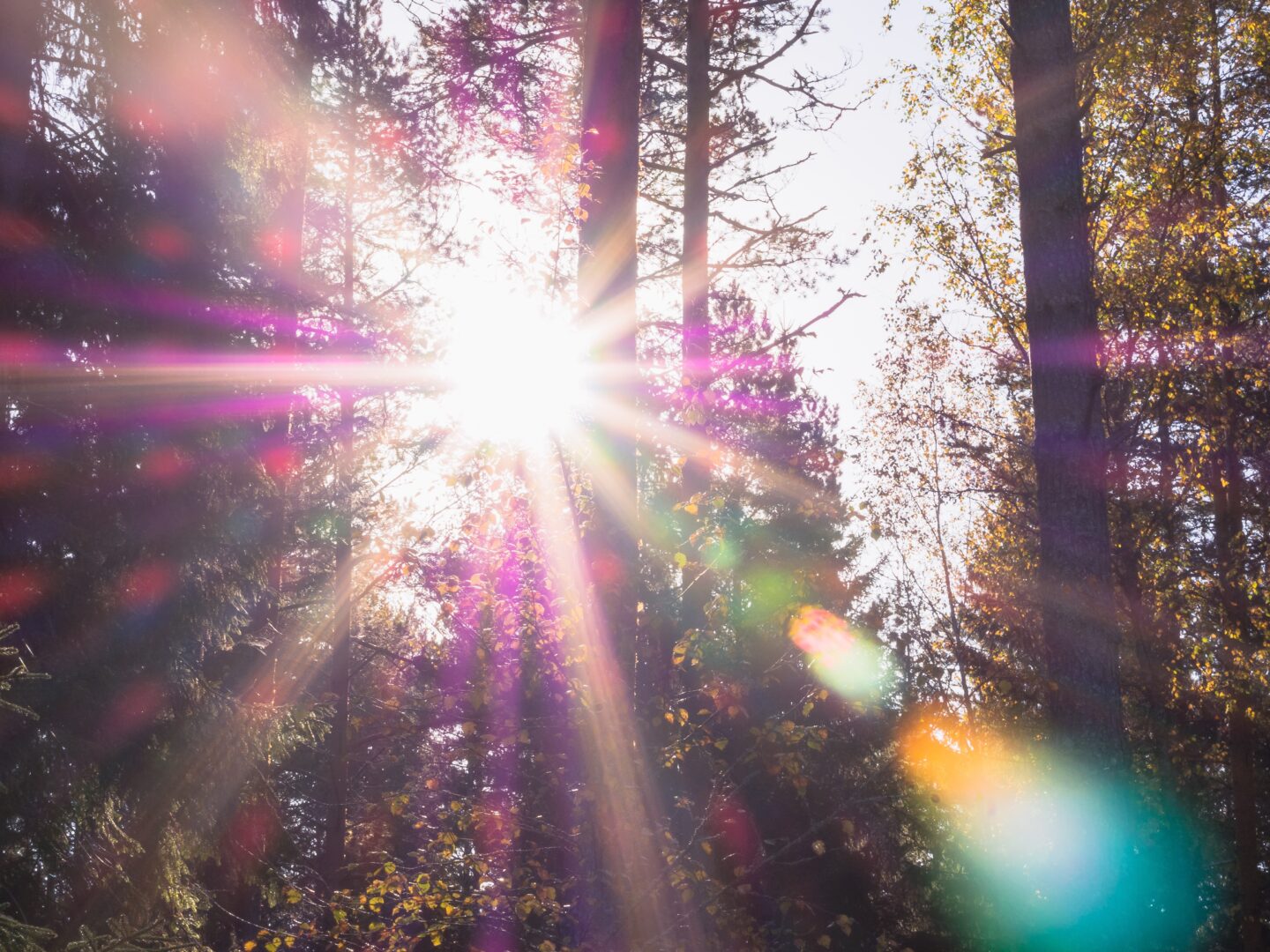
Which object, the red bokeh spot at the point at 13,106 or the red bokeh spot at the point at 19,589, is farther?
the red bokeh spot at the point at 13,106

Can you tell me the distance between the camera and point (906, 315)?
14625mm

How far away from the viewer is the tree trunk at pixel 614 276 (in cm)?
581

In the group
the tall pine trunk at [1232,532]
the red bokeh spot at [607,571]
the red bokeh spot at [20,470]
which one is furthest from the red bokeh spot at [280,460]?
the tall pine trunk at [1232,532]

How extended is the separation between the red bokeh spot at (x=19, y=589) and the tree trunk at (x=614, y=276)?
13.0 feet

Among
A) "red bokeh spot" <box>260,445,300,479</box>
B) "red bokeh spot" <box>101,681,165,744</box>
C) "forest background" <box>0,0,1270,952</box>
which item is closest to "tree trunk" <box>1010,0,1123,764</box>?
"forest background" <box>0,0,1270,952</box>

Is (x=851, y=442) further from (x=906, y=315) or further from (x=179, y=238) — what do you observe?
(x=179, y=238)

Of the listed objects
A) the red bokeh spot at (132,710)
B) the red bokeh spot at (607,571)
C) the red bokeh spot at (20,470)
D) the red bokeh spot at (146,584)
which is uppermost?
the red bokeh spot at (20,470)

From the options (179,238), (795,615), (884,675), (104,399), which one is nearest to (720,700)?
(795,615)

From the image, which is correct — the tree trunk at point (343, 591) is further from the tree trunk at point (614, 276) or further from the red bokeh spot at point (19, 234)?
the tree trunk at point (614, 276)

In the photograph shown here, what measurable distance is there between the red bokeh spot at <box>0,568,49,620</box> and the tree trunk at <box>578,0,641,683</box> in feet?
13.0

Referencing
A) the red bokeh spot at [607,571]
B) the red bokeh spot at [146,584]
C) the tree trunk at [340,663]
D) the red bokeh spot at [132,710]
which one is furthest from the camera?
the tree trunk at [340,663]

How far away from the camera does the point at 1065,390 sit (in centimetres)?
584

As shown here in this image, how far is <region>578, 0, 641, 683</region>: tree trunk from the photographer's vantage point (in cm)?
581

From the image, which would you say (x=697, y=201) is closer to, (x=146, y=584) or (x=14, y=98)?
(x=14, y=98)
